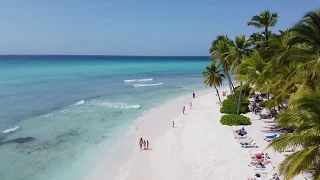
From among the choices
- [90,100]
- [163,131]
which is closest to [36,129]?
[163,131]

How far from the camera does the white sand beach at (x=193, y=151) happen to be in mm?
16844

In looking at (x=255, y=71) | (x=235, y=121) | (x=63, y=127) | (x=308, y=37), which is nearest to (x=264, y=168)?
(x=308, y=37)

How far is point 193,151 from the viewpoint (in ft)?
66.8

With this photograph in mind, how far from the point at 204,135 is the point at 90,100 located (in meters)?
24.8

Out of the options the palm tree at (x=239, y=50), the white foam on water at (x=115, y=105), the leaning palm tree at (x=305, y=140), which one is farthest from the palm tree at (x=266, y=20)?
the leaning palm tree at (x=305, y=140)

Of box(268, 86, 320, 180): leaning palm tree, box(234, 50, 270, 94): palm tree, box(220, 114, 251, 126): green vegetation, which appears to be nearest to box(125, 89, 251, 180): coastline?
box(220, 114, 251, 126): green vegetation

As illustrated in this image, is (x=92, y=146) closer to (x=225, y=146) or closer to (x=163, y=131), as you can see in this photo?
(x=163, y=131)

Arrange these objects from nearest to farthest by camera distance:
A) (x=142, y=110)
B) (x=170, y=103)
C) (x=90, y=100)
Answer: (x=142, y=110)
(x=170, y=103)
(x=90, y=100)

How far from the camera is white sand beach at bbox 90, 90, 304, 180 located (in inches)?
663

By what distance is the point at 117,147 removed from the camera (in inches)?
886

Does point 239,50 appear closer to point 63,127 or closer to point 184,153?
point 184,153

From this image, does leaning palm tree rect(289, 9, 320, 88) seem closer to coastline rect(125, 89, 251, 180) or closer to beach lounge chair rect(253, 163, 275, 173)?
beach lounge chair rect(253, 163, 275, 173)

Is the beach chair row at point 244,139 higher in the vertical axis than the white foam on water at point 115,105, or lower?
higher

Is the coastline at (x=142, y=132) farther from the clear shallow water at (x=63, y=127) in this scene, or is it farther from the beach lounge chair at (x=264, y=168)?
the beach lounge chair at (x=264, y=168)
